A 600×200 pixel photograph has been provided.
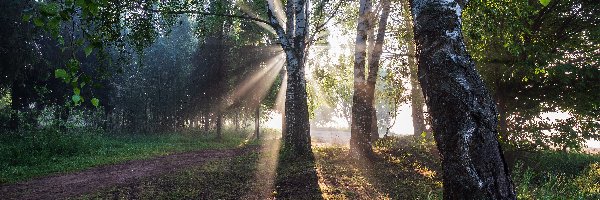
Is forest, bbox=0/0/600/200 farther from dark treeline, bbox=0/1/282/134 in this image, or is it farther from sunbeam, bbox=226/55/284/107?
sunbeam, bbox=226/55/284/107

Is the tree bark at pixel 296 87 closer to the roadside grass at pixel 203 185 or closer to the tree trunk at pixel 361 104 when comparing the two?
the roadside grass at pixel 203 185

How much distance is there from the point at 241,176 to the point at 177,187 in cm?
180

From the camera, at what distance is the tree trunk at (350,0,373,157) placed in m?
11.7

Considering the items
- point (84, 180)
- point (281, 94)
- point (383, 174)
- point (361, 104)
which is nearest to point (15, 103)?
point (281, 94)

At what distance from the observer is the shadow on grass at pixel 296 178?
7805mm

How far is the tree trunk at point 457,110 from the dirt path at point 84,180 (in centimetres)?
906

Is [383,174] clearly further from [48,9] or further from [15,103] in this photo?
[15,103]

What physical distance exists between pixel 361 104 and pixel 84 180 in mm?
8952

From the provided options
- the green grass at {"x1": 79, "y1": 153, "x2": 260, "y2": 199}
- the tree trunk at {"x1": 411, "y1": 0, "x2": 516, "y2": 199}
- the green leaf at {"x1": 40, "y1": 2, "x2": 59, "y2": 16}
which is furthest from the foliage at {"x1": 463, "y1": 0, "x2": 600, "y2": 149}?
the green leaf at {"x1": 40, "y1": 2, "x2": 59, "y2": 16}

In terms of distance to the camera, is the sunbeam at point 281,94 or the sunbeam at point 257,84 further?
the sunbeam at point 257,84

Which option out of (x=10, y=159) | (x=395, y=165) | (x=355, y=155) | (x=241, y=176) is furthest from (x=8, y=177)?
(x=395, y=165)

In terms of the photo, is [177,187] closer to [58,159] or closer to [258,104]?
[58,159]

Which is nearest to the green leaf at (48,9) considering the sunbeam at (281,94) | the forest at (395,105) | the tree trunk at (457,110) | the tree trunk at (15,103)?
the forest at (395,105)

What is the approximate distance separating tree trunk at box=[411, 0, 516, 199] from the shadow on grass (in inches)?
195
